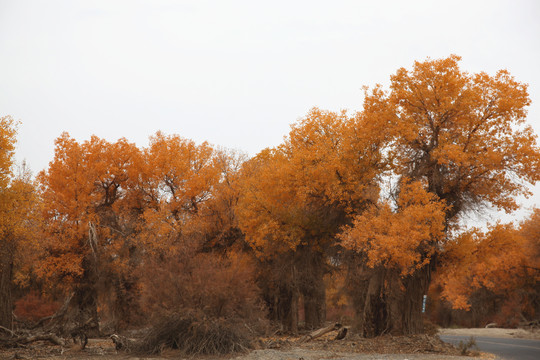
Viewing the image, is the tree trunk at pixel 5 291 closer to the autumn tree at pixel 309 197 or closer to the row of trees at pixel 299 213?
the row of trees at pixel 299 213

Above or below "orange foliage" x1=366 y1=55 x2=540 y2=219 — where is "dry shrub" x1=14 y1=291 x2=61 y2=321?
below

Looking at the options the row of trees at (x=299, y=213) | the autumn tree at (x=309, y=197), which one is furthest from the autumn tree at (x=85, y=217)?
the autumn tree at (x=309, y=197)

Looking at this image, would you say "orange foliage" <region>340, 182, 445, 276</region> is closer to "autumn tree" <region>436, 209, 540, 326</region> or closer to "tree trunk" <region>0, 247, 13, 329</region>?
→ "autumn tree" <region>436, 209, 540, 326</region>

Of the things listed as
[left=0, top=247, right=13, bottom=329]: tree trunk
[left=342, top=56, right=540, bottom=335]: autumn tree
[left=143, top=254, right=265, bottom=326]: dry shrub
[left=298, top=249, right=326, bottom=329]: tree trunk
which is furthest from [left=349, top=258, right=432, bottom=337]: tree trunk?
[left=0, top=247, right=13, bottom=329]: tree trunk

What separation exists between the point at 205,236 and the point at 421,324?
546 inches

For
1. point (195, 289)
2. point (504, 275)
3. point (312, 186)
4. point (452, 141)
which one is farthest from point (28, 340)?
point (504, 275)

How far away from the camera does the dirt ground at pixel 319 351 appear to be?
1808 cm

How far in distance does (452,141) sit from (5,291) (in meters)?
20.9

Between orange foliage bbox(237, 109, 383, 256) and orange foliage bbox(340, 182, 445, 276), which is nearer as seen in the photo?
orange foliage bbox(340, 182, 445, 276)

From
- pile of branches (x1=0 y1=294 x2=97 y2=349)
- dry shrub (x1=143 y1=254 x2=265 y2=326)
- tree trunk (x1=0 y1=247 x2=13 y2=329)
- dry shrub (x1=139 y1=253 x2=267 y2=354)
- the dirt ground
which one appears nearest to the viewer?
the dirt ground

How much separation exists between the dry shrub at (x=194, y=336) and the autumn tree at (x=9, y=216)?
8.69 meters

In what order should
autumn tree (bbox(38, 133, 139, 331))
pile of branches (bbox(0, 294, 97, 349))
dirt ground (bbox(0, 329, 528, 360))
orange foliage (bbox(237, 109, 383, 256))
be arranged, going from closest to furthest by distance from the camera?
1. dirt ground (bbox(0, 329, 528, 360))
2. pile of branches (bbox(0, 294, 97, 349))
3. orange foliage (bbox(237, 109, 383, 256))
4. autumn tree (bbox(38, 133, 139, 331))

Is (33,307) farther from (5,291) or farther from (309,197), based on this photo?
(309,197)

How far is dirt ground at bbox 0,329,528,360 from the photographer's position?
18.1 meters
